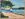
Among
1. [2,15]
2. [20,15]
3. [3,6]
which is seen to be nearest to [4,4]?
[3,6]

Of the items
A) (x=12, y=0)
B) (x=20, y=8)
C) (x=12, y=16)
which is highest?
(x=12, y=0)

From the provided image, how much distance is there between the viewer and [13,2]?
665 millimetres

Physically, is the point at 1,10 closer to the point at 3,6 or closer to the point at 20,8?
the point at 3,6

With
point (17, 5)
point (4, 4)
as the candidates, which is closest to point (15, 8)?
point (17, 5)

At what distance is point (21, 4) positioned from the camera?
0.66 metres

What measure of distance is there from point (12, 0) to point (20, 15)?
24 centimetres

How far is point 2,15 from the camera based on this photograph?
2.20 feet

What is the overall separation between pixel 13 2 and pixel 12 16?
201 mm

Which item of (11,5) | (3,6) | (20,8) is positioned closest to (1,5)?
(3,6)

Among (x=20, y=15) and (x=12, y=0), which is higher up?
(x=12, y=0)

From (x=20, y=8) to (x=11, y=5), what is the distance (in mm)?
137

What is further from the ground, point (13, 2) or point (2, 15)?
point (13, 2)

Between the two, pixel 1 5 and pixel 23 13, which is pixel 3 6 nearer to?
pixel 1 5

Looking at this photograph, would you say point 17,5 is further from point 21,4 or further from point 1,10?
point 1,10
